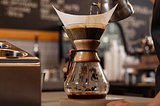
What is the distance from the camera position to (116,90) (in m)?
2.37

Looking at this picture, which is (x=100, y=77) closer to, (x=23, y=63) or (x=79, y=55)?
(x=79, y=55)

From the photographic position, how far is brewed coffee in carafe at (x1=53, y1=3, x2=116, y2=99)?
562 mm

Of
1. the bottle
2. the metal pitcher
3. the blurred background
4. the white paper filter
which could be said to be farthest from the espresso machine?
the bottle

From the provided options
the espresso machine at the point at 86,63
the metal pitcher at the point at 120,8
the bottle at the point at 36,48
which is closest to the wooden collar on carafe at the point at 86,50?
the espresso machine at the point at 86,63

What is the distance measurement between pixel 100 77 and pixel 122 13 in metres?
0.27

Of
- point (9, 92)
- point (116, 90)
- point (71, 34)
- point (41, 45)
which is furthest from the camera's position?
point (41, 45)

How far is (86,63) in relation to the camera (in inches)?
22.8

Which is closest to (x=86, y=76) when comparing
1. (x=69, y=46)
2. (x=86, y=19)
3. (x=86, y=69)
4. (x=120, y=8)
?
(x=86, y=69)

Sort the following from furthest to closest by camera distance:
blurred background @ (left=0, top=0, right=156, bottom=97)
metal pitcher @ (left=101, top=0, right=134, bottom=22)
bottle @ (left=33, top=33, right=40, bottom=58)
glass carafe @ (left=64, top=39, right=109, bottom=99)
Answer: bottle @ (left=33, top=33, right=40, bottom=58) < blurred background @ (left=0, top=0, right=156, bottom=97) < metal pitcher @ (left=101, top=0, right=134, bottom=22) < glass carafe @ (left=64, top=39, right=109, bottom=99)

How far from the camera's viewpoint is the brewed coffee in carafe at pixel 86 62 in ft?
1.84

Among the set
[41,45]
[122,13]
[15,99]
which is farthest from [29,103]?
[41,45]

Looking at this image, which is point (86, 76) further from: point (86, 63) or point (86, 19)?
point (86, 19)

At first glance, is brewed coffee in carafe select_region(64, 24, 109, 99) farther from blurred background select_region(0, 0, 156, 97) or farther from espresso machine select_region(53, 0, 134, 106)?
blurred background select_region(0, 0, 156, 97)

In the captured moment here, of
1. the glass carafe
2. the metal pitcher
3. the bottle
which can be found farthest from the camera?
the bottle
